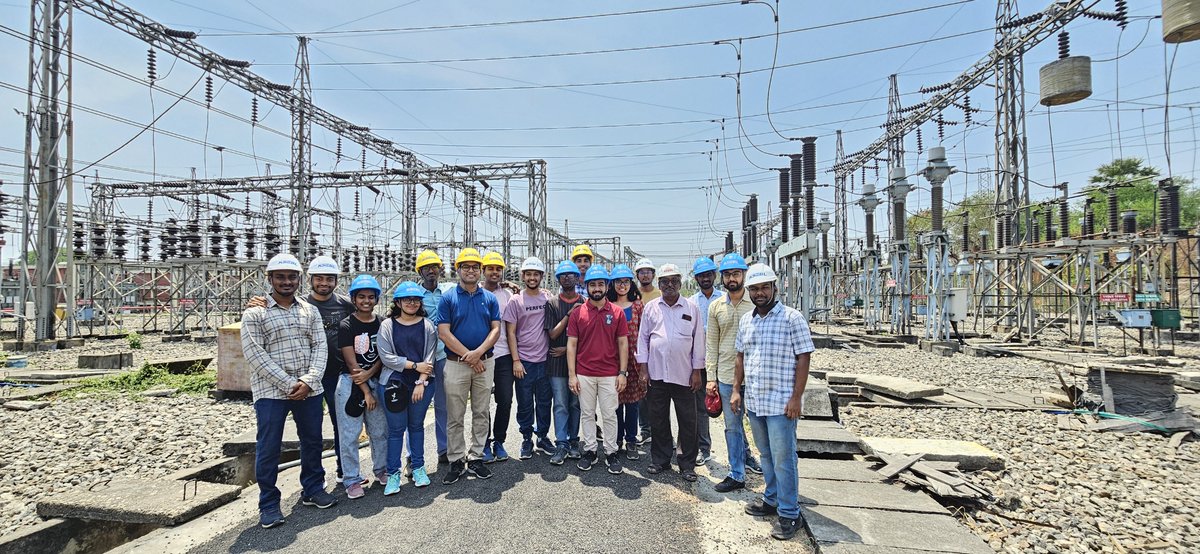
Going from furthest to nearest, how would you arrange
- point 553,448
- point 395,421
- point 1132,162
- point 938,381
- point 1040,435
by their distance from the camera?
1. point 1132,162
2. point 938,381
3. point 1040,435
4. point 553,448
5. point 395,421

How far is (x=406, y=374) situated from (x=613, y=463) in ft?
6.15

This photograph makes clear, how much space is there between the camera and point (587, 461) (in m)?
4.91

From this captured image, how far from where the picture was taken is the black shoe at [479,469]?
4.71 metres

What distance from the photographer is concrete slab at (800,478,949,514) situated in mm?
3840

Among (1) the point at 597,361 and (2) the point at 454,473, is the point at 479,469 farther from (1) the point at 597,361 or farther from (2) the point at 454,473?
(1) the point at 597,361

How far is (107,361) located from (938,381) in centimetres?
1533

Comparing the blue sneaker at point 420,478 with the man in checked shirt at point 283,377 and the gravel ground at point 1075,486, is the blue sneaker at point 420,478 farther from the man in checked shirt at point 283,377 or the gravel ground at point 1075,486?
the gravel ground at point 1075,486

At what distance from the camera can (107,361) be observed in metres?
11.3

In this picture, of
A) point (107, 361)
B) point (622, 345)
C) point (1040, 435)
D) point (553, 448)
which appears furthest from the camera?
point (107, 361)

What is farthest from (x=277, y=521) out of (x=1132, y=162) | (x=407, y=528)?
(x=1132, y=162)

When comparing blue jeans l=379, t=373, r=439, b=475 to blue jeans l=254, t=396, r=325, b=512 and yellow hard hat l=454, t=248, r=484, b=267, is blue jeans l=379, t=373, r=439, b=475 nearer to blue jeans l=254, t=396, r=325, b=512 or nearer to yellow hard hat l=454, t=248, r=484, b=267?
blue jeans l=254, t=396, r=325, b=512

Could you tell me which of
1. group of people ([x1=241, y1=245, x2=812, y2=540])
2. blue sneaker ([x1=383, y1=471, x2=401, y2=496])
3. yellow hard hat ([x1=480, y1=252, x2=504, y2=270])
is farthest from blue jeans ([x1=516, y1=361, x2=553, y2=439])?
blue sneaker ([x1=383, y1=471, x2=401, y2=496])

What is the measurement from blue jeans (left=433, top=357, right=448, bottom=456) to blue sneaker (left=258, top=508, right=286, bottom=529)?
1385mm

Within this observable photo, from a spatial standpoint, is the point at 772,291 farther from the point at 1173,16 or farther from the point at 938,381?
the point at 938,381
